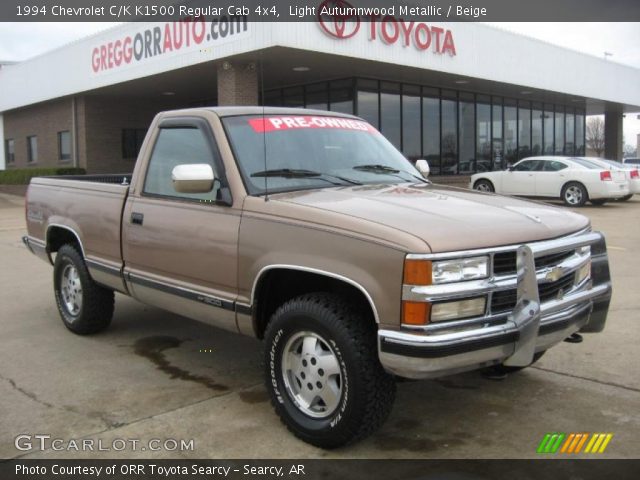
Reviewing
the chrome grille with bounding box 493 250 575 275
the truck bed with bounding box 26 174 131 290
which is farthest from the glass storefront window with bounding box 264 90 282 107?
the chrome grille with bounding box 493 250 575 275

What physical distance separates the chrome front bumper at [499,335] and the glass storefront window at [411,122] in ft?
65.1

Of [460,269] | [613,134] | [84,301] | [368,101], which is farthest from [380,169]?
[613,134]

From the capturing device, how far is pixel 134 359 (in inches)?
203

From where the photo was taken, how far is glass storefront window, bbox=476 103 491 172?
26641mm

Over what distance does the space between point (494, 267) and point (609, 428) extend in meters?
1.36

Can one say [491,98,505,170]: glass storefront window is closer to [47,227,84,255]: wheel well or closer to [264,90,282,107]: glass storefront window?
[264,90,282,107]: glass storefront window

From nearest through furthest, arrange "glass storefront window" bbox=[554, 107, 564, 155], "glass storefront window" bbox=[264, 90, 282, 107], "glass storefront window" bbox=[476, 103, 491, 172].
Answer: "glass storefront window" bbox=[264, 90, 282, 107] → "glass storefront window" bbox=[476, 103, 491, 172] → "glass storefront window" bbox=[554, 107, 564, 155]

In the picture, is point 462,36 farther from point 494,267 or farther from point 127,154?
point 494,267

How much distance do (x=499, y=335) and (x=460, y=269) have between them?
0.39 meters

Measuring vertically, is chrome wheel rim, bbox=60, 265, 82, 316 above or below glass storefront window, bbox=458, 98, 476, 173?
→ below

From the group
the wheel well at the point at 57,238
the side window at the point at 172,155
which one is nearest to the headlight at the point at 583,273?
the side window at the point at 172,155

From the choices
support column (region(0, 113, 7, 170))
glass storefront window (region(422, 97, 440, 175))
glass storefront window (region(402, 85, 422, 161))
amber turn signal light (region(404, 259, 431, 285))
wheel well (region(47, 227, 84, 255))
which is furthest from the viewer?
support column (region(0, 113, 7, 170))

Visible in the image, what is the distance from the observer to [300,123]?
4.60 m

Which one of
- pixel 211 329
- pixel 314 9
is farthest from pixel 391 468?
Answer: pixel 314 9
